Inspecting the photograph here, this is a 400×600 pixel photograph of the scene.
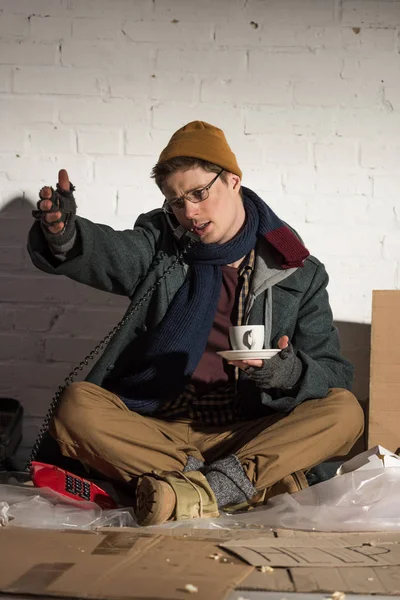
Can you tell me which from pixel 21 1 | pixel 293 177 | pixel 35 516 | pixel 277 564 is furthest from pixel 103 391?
pixel 21 1

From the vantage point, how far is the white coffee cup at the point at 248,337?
84.4 inches

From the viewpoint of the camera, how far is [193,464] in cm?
246

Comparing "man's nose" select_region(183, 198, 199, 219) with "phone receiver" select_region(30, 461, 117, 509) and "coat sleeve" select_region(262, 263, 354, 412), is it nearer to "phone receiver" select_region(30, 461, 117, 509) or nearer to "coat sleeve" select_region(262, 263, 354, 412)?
"coat sleeve" select_region(262, 263, 354, 412)

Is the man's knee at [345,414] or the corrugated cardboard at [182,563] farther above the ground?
the man's knee at [345,414]

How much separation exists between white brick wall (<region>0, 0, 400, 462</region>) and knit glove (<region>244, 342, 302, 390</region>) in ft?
2.44

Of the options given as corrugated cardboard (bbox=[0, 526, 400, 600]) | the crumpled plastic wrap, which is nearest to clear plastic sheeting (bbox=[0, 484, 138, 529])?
the crumpled plastic wrap

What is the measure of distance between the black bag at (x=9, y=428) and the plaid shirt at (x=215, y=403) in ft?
1.93

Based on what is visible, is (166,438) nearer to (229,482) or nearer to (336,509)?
(229,482)

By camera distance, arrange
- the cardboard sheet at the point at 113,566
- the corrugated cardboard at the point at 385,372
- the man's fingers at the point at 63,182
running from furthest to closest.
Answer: the corrugated cardboard at the point at 385,372
the man's fingers at the point at 63,182
the cardboard sheet at the point at 113,566

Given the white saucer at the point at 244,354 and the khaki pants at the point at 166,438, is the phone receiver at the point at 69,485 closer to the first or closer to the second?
the khaki pants at the point at 166,438

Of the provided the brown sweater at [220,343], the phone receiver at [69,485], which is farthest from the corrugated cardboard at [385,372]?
the phone receiver at [69,485]

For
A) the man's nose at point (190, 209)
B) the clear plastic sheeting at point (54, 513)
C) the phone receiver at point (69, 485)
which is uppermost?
the man's nose at point (190, 209)

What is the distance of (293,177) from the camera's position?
9.97ft

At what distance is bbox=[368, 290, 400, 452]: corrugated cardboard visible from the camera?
2775 mm
